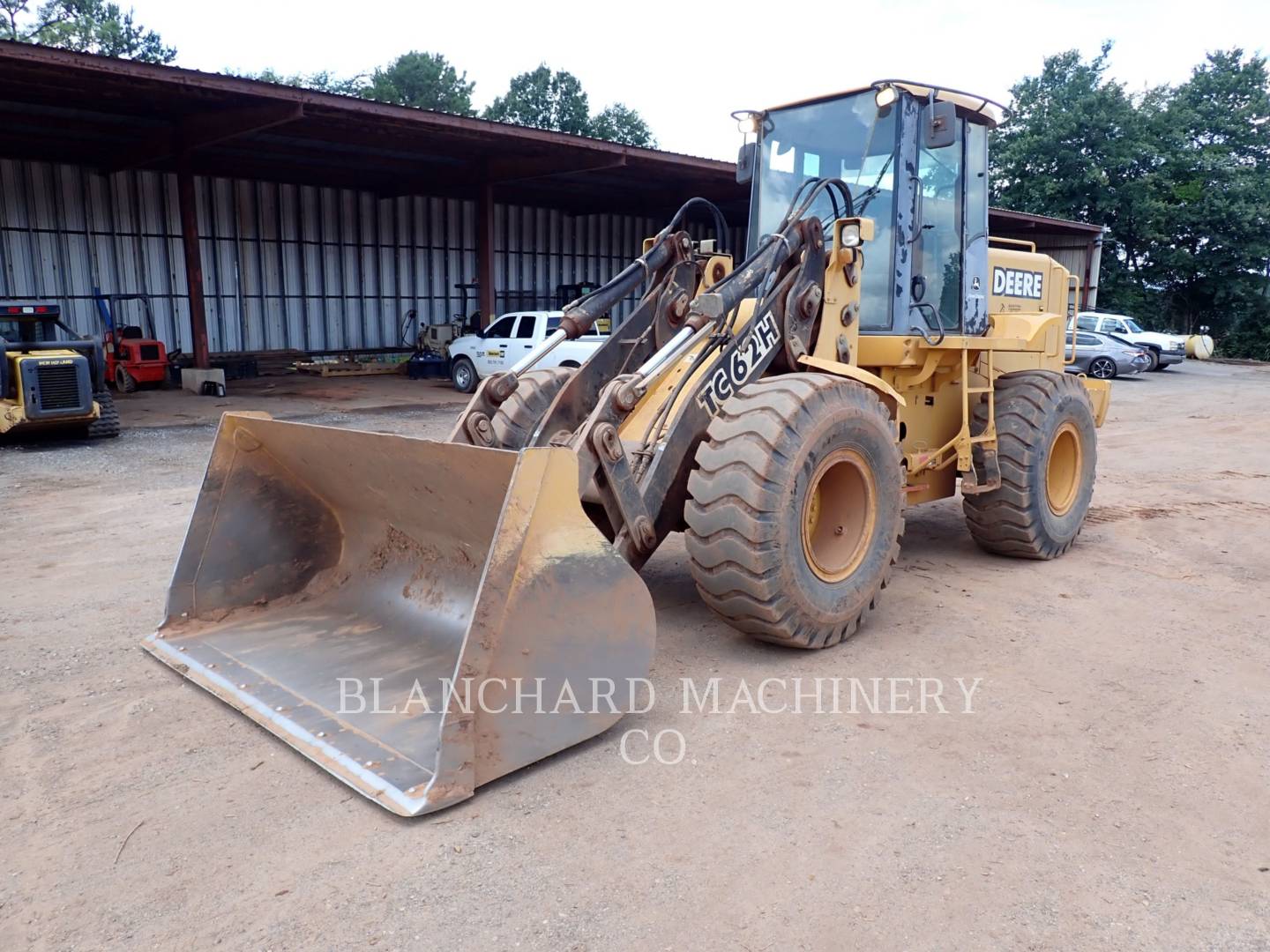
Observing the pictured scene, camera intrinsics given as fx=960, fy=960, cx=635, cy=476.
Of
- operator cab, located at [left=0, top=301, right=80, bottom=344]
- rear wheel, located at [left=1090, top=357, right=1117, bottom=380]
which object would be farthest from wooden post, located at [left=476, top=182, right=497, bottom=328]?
rear wheel, located at [left=1090, top=357, right=1117, bottom=380]

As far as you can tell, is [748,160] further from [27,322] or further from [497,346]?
[497,346]

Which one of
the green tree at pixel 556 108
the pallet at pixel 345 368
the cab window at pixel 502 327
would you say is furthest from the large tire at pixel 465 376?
the green tree at pixel 556 108

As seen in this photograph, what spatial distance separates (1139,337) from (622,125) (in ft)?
117

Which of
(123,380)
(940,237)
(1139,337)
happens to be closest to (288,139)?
(123,380)

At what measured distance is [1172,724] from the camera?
3.87m

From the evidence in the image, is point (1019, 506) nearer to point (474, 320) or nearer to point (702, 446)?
point (702, 446)

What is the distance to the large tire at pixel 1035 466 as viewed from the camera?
19.4 feet

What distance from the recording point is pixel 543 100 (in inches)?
2186

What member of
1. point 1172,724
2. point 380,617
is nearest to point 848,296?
point 1172,724

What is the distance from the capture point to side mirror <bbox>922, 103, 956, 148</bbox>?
5051 millimetres

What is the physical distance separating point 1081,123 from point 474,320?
24.3 m

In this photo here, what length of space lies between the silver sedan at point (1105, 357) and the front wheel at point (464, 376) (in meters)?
14.5

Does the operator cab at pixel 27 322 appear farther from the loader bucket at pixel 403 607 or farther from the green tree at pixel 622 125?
A: the green tree at pixel 622 125

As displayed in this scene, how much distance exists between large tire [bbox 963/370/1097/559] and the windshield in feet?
3.94
